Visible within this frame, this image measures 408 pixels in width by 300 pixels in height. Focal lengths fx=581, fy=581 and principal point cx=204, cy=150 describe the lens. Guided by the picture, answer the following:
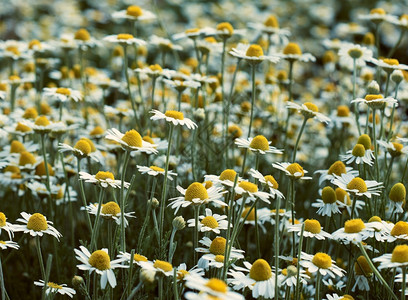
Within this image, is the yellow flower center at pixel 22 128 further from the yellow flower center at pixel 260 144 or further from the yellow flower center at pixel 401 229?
the yellow flower center at pixel 401 229

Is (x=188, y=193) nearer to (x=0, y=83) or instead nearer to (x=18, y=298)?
(x=18, y=298)

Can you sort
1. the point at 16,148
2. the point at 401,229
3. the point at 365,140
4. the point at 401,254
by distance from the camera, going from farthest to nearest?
the point at 16,148 → the point at 365,140 → the point at 401,229 → the point at 401,254

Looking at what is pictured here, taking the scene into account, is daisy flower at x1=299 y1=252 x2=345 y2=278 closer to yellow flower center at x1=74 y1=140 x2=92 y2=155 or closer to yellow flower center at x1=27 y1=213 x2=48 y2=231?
yellow flower center at x1=27 y1=213 x2=48 y2=231

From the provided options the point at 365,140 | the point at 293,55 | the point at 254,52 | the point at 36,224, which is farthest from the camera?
the point at 293,55

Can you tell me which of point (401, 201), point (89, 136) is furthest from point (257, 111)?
point (401, 201)

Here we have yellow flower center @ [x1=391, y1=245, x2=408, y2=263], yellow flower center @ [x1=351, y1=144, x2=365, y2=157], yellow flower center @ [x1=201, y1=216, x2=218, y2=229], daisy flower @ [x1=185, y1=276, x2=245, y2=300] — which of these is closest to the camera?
daisy flower @ [x1=185, y1=276, x2=245, y2=300]

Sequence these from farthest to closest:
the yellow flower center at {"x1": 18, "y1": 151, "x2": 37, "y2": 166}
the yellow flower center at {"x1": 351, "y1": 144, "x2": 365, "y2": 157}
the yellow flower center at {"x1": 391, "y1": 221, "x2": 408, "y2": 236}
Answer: the yellow flower center at {"x1": 18, "y1": 151, "x2": 37, "y2": 166}, the yellow flower center at {"x1": 351, "y1": 144, "x2": 365, "y2": 157}, the yellow flower center at {"x1": 391, "y1": 221, "x2": 408, "y2": 236}

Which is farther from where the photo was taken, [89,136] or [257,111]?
[257,111]

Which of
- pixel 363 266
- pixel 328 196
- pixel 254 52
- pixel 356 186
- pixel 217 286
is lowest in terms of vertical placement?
pixel 363 266

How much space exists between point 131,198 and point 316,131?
239 cm

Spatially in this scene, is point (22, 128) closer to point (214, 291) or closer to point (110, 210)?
point (110, 210)

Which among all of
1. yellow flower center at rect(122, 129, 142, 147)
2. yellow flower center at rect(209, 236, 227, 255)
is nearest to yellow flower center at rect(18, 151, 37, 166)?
yellow flower center at rect(122, 129, 142, 147)

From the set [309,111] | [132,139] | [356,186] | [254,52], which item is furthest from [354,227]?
[254,52]

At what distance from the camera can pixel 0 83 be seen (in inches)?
160
